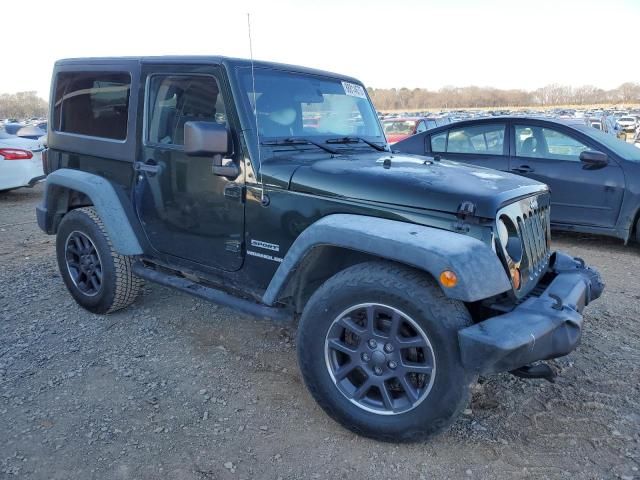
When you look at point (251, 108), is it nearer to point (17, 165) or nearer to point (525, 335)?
point (525, 335)

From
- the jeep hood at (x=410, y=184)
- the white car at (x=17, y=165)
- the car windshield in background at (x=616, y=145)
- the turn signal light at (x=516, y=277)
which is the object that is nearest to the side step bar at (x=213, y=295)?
the jeep hood at (x=410, y=184)

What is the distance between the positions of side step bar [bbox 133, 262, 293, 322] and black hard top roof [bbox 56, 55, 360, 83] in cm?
151

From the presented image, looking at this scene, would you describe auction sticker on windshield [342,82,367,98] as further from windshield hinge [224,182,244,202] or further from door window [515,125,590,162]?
door window [515,125,590,162]

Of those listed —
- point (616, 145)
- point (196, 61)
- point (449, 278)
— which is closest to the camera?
point (449, 278)

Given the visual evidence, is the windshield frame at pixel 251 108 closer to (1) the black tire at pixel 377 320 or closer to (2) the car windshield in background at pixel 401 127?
(1) the black tire at pixel 377 320

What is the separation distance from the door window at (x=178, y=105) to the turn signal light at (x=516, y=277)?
1967 mm

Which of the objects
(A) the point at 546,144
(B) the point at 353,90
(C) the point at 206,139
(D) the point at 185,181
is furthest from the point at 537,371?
(A) the point at 546,144

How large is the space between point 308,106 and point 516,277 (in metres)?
1.85

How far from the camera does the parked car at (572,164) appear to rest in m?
6.14

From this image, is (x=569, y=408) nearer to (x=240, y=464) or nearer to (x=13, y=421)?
(x=240, y=464)

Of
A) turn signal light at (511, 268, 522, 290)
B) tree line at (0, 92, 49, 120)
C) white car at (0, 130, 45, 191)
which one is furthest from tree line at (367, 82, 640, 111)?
turn signal light at (511, 268, 522, 290)

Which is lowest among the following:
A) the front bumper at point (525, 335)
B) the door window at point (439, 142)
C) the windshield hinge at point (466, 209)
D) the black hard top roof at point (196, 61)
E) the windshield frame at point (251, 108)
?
the front bumper at point (525, 335)

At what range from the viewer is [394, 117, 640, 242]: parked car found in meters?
6.14

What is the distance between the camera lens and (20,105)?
49.4 meters
